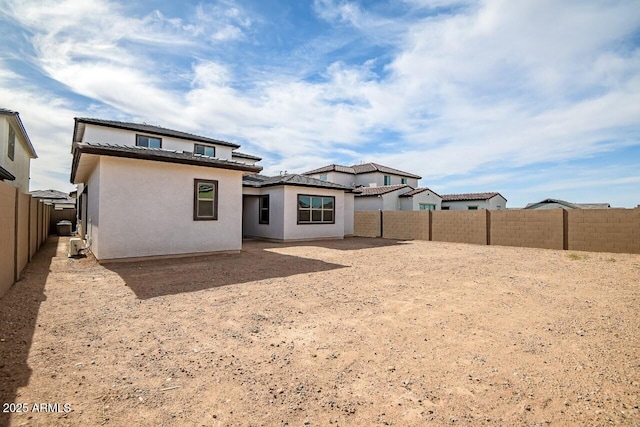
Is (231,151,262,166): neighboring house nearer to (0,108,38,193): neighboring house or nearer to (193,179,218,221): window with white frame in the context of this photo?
(0,108,38,193): neighboring house

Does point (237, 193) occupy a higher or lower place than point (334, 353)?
higher

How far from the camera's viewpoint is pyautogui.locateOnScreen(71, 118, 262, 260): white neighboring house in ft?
29.0

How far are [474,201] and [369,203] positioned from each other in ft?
41.4

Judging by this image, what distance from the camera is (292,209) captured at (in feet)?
51.7

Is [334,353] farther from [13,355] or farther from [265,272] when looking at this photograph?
[265,272]

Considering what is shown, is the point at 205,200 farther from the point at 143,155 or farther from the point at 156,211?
the point at 143,155

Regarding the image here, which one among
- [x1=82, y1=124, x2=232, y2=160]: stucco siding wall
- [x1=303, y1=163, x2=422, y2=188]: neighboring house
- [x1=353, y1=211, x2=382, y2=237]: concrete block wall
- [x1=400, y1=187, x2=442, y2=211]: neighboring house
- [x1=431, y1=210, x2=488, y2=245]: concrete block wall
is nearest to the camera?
[x1=431, y1=210, x2=488, y2=245]: concrete block wall

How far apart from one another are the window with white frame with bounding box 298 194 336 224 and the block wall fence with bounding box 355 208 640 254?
473cm

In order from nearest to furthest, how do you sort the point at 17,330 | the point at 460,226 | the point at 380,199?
1. the point at 17,330
2. the point at 460,226
3. the point at 380,199

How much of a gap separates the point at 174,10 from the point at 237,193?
18.7ft

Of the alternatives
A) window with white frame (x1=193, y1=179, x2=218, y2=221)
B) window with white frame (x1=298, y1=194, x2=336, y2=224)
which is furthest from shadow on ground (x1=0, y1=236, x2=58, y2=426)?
window with white frame (x1=298, y1=194, x2=336, y2=224)

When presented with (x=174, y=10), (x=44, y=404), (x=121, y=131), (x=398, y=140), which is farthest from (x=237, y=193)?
(x=398, y=140)

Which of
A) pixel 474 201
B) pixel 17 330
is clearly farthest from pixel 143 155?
pixel 474 201

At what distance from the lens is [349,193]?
2014 centimetres
